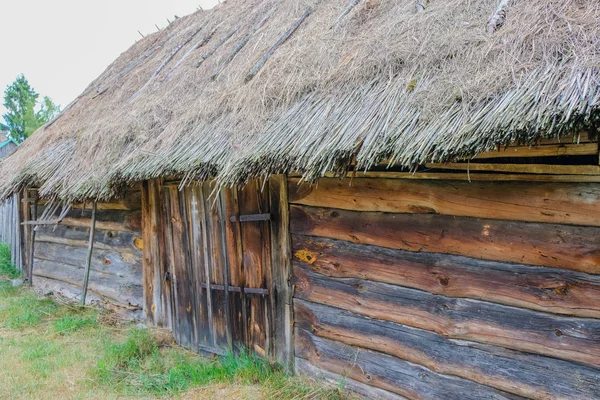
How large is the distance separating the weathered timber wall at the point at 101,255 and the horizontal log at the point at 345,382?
2898 millimetres

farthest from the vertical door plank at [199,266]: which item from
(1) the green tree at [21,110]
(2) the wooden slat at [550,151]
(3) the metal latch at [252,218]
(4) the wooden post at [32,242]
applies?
(1) the green tree at [21,110]

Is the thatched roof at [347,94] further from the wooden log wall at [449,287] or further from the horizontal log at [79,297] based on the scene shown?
the horizontal log at [79,297]

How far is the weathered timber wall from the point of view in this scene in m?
6.03

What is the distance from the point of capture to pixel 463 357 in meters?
2.86

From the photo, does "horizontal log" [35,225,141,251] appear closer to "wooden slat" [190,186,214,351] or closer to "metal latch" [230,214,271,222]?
"wooden slat" [190,186,214,351]

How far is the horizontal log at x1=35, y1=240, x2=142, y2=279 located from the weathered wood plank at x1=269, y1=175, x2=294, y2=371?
264cm

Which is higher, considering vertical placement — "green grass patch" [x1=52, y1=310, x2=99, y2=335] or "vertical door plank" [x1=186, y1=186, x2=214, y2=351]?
"vertical door plank" [x1=186, y1=186, x2=214, y2=351]

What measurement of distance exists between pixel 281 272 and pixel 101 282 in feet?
12.3

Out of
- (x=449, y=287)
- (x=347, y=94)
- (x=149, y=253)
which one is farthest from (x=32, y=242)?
(x=449, y=287)

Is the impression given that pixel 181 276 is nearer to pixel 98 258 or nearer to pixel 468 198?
pixel 98 258

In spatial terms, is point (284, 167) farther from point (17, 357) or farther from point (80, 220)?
point (80, 220)

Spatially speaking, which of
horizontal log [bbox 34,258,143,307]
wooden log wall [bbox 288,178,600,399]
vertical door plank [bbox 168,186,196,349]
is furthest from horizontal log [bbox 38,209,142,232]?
wooden log wall [bbox 288,178,600,399]

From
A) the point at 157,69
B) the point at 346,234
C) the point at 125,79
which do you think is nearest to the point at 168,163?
the point at 346,234

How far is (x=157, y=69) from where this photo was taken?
22.6 feet
